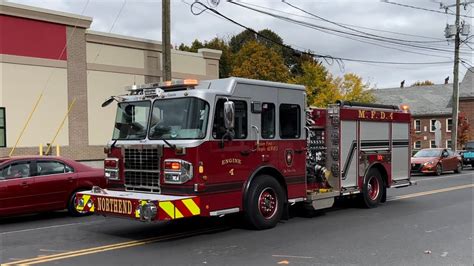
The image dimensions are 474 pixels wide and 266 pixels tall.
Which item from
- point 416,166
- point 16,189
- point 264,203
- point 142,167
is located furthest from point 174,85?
point 416,166

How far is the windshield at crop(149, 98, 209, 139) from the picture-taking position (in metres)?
8.16

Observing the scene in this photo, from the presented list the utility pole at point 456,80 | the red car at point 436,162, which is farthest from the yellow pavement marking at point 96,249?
the utility pole at point 456,80

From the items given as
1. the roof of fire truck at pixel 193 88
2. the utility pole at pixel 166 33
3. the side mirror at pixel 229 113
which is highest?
the utility pole at pixel 166 33

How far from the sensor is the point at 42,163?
10984 millimetres

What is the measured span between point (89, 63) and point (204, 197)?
14.4 meters

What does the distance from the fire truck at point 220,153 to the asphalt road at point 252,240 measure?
0.51 m

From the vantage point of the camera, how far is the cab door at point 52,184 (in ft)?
35.0

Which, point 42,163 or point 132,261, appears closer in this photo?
point 132,261

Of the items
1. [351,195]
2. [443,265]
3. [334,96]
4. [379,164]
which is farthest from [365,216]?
[334,96]

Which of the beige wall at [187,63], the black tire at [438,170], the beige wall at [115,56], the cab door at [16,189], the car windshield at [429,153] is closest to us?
the cab door at [16,189]

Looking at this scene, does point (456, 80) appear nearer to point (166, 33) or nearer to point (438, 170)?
point (438, 170)

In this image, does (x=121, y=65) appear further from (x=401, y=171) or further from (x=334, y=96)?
(x=334, y=96)

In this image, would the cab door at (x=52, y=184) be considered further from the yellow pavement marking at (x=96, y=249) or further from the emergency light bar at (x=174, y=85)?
the yellow pavement marking at (x=96, y=249)

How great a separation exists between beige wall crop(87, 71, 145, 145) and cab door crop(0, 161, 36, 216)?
1054 cm
